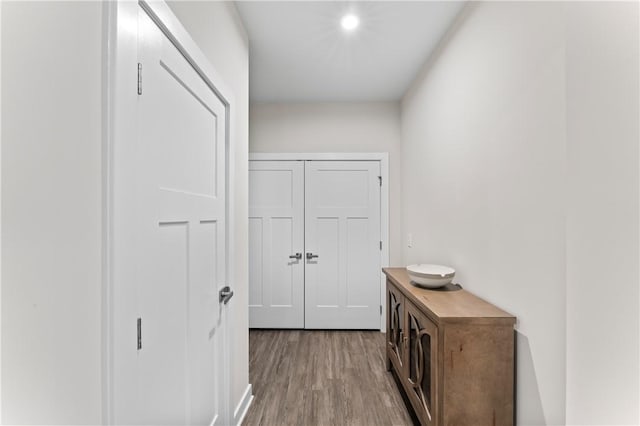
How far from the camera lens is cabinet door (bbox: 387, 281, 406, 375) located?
2.27 metres

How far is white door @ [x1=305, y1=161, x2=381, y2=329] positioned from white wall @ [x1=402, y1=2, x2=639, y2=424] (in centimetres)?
159

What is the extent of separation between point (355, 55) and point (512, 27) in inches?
51.3

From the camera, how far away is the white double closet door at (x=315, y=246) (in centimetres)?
365

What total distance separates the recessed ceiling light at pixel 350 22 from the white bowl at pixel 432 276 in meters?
1.68

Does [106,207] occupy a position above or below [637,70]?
below

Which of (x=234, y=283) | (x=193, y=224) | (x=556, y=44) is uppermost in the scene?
(x=556, y=44)

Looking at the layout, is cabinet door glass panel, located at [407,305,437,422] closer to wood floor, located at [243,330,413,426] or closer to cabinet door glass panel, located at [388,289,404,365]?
cabinet door glass panel, located at [388,289,404,365]

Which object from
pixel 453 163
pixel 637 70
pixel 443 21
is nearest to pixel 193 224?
pixel 637 70

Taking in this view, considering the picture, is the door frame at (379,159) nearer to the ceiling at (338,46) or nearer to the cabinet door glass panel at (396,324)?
the ceiling at (338,46)

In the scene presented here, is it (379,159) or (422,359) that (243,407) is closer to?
(422,359)

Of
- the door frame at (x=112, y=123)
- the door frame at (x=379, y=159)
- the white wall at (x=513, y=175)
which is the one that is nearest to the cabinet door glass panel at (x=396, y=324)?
the white wall at (x=513, y=175)

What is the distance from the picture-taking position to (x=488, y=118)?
5.67 feet

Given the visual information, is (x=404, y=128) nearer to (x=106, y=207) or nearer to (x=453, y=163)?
(x=453, y=163)

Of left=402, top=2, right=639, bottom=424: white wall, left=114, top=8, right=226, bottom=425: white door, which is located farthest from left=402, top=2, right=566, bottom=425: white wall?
left=114, top=8, right=226, bottom=425: white door
